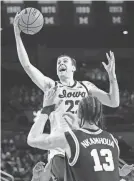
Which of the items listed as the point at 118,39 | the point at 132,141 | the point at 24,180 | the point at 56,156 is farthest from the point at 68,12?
the point at 56,156

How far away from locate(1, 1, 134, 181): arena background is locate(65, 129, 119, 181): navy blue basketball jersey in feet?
18.4

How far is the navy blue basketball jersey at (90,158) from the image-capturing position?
252 cm

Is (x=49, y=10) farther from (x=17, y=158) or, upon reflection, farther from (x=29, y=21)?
(x=29, y=21)

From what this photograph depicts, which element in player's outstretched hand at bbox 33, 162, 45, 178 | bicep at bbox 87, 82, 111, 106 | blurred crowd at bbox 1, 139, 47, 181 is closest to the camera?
player's outstretched hand at bbox 33, 162, 45, 178

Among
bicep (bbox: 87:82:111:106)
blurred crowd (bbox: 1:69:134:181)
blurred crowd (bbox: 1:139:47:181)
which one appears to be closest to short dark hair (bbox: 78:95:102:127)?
bicep (bbox: 87:82:111:106)

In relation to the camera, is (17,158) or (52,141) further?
(17,158)

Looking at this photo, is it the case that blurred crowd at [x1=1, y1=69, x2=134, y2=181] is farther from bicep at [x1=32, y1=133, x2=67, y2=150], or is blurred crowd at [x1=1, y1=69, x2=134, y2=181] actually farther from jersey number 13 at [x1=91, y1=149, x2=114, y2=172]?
jersey number 13 at [x1=91, y1=149, x2=114, y2=172]

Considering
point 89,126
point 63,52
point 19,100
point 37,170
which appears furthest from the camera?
point 19,100

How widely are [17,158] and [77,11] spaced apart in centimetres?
413

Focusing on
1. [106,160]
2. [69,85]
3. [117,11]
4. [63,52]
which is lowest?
[106,160]

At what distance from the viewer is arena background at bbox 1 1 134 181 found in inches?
375

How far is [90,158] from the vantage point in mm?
2516

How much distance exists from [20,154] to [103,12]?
424cm

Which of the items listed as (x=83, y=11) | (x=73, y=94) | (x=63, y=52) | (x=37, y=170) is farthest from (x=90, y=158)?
(x=63, y=52)
